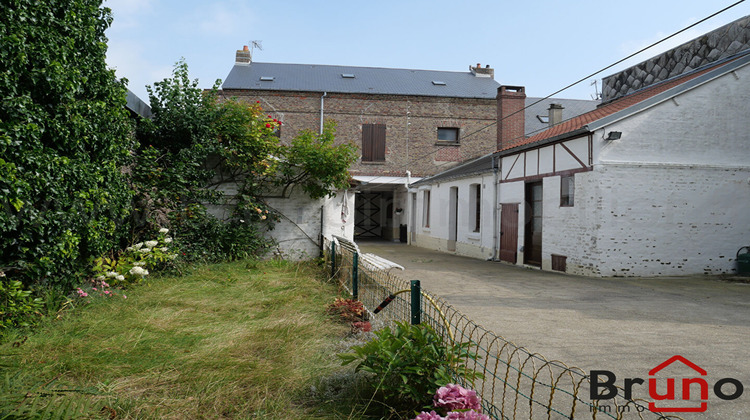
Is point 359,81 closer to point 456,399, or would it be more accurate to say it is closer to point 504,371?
point 504,371

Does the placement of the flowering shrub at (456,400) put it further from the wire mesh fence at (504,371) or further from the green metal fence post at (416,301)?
the green metal fence post at (416,301)

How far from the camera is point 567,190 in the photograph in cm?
1105

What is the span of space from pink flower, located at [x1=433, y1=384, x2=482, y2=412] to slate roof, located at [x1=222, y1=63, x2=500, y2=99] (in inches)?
832

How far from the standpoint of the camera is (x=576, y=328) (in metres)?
5.39

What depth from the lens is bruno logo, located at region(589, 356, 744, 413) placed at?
3.09 metres

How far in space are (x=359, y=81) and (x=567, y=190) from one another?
15.1m

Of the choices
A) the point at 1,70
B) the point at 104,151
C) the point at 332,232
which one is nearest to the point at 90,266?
the point at 104,151

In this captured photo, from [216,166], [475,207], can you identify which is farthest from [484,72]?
[216,166]

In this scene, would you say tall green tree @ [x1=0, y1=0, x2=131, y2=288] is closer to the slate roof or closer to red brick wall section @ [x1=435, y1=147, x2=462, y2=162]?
the slate roof

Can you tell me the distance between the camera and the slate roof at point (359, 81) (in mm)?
22578

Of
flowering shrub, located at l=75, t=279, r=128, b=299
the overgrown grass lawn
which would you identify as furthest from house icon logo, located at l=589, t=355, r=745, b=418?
flowering shrub, located at l=75, t=279, r=128, b=299

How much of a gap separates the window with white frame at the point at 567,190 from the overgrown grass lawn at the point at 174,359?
7.39 meters

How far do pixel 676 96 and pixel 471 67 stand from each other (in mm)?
17062

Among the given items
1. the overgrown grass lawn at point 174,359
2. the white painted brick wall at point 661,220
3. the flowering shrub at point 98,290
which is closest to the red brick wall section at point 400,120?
the white painted brick wall at point 661,220
